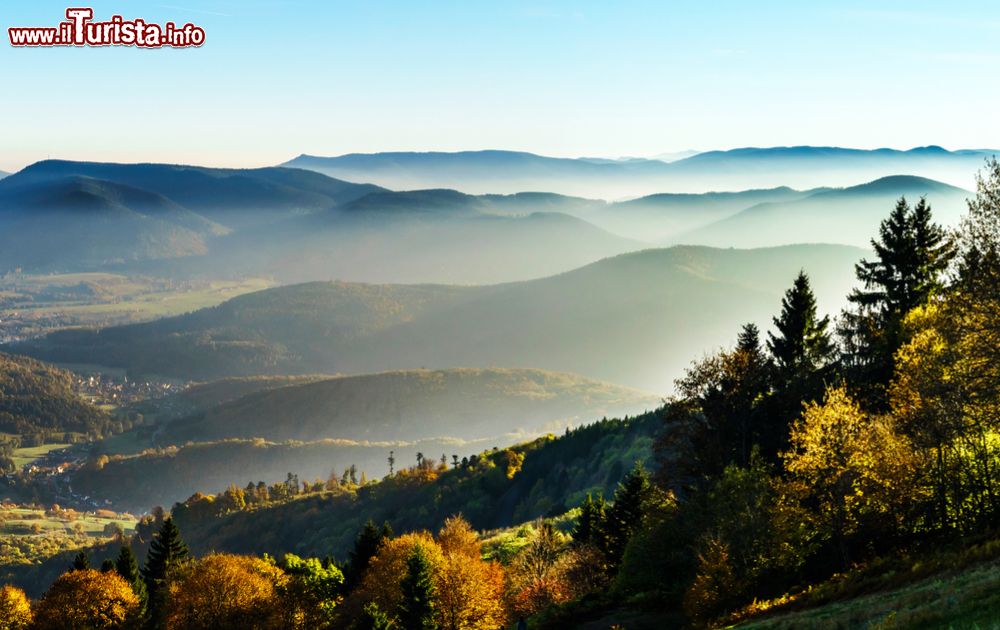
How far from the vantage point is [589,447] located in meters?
155

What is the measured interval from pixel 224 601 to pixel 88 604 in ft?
48.9

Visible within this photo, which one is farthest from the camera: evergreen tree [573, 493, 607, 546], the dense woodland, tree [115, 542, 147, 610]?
tree [115, 542, 147, 610]

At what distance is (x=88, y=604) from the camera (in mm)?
69000

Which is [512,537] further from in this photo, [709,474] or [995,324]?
[995,324]

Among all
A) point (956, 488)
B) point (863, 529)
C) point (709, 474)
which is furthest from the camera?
point (709, 474)

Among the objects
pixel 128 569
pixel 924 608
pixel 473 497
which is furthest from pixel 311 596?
pixel 473 497

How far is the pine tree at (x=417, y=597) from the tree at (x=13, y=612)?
134 feet

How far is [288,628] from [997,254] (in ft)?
187

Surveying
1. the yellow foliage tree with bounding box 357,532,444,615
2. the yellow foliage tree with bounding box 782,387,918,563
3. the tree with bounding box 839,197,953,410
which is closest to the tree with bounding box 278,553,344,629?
the yellow foliage tree with bounding box 357,532,444,615

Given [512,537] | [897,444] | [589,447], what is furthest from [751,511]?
[589,447]

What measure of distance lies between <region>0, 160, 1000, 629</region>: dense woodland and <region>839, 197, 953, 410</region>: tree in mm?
157

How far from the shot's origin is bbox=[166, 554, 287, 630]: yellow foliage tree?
63812mm

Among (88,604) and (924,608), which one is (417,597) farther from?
(88,604)

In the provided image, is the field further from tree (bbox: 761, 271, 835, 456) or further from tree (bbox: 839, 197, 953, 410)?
tree (bbox: 839, 197, 953, 410)
